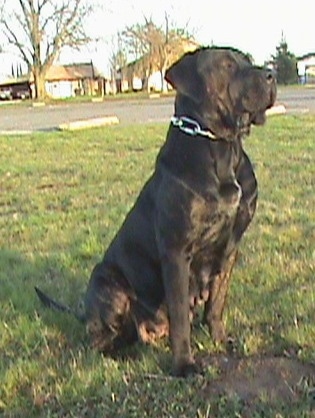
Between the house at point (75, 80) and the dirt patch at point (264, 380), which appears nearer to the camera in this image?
the dirt patch at point (264, 380)

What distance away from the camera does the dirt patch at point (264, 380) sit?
116 inches

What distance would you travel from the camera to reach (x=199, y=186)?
126 inches

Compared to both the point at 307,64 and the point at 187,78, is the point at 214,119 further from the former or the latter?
the point at 307,64

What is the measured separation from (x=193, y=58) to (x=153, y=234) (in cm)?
96

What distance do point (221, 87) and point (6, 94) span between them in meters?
65.6

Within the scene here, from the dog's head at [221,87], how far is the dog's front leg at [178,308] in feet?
2.31

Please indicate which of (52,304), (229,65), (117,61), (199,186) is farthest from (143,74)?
(199,186)

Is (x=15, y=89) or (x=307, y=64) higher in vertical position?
(x=307, y=64)

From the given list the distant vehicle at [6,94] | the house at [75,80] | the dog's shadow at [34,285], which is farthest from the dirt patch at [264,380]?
the house at [75,80]

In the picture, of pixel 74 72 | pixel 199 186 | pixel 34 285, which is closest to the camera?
pixel 199 186

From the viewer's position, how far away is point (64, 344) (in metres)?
3.73

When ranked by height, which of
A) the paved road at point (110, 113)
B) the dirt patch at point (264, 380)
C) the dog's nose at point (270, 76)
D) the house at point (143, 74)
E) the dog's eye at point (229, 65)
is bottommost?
the dirt patch at point (264, 380)

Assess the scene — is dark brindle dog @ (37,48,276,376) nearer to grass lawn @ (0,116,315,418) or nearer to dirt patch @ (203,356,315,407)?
dirt patch @ (203,356,315,407)

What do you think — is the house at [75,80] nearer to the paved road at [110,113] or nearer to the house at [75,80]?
the house at [75,80]
